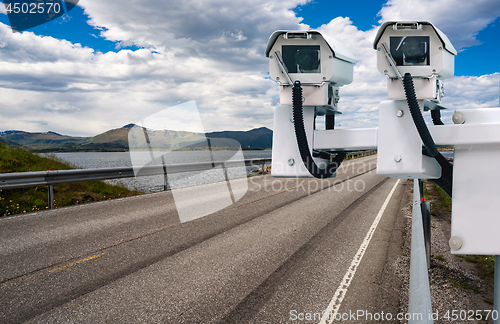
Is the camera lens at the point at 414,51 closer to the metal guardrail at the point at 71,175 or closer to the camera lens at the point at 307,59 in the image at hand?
the camera lens at the point at 307,59

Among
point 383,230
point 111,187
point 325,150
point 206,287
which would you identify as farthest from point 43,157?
point 325,150

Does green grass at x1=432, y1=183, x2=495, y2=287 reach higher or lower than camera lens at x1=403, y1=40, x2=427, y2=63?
lower

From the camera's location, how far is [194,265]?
4.87 metres

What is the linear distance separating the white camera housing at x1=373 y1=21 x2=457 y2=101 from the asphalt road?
2.78 m

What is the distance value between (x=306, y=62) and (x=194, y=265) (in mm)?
3913

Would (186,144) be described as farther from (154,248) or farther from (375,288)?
(375,288)

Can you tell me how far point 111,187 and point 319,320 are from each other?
36.6 feet

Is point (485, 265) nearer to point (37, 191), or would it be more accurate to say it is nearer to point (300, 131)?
point (300, 131)

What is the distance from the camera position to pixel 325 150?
1.91 m

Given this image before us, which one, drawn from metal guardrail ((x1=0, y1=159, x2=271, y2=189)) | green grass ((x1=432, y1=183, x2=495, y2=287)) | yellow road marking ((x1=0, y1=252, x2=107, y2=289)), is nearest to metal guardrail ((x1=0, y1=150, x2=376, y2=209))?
metal guardrail ((x1=0, y1=159, x2=271, y2=189))

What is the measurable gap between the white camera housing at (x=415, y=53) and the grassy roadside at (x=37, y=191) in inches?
389

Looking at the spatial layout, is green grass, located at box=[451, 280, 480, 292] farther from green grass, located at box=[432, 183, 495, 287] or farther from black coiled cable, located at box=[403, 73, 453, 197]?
black coiled cable, located at box=[403, 73, 453, 197]

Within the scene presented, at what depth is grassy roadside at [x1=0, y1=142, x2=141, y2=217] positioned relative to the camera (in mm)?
8977

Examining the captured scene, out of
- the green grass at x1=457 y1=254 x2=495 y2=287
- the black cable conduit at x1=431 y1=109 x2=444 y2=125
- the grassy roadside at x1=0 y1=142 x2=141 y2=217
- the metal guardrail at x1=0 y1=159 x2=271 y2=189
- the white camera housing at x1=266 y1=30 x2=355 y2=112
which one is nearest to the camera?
the white camera housing at x1=266 y1=30 x2=355 y2=112
